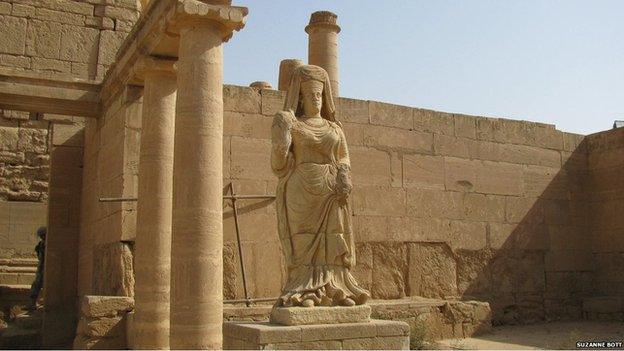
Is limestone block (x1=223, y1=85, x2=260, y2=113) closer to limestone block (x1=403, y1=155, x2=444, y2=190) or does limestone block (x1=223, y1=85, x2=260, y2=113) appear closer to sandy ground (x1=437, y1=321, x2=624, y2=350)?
limestone block (x1=403, y1=155, x2=444, y2=190)

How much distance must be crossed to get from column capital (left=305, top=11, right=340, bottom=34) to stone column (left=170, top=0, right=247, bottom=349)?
6.45m

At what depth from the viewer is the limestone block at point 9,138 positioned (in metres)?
15.4

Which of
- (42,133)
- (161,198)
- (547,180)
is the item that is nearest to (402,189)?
(547,180)

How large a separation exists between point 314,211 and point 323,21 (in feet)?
25.3

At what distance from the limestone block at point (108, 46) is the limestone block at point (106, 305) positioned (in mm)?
6570

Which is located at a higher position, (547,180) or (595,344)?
(547,180)

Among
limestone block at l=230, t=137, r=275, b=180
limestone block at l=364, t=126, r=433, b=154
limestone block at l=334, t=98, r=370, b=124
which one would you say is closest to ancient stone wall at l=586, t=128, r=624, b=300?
limestone block at l=364, t=126, r=433, b=154

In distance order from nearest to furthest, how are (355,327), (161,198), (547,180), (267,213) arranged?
(355,327)
(161,198)
(267,213)
(547,180)

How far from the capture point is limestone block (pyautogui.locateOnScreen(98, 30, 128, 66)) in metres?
14.0

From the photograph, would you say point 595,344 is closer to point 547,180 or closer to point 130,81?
point 547,180

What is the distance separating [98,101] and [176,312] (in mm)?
5810

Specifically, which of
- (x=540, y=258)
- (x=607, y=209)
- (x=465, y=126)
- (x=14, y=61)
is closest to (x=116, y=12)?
(x=14, y=61)

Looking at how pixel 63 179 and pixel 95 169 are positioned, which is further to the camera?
pixel 63 179

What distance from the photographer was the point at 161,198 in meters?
8.87
